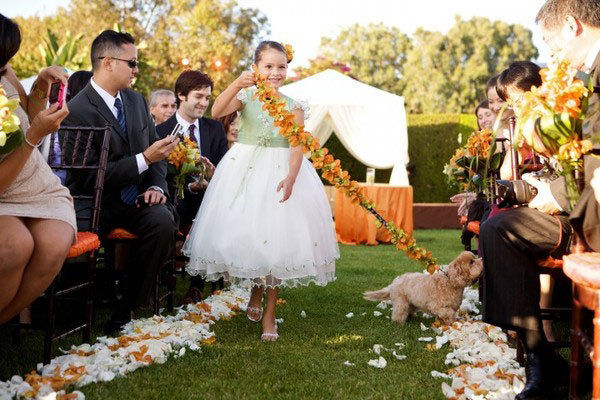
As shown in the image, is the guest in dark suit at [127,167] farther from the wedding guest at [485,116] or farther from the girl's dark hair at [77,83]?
the wedding guest at [485,116]

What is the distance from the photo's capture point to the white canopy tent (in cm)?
1590

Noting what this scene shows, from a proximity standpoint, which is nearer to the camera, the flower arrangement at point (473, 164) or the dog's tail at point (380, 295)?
the flower arrangement at point (473, 164)

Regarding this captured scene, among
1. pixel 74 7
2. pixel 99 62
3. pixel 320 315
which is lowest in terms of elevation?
pixel 320 315

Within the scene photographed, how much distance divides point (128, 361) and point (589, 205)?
2.46 meters

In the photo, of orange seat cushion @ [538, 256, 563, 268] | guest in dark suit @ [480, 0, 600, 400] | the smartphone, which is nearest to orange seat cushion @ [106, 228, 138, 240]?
the smartphone

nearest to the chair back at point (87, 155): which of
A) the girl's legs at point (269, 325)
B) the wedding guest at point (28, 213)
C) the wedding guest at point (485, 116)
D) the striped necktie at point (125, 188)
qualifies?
the striped necktie at point (125, 188)

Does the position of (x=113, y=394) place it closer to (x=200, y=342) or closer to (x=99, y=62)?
(x=200, y=342)

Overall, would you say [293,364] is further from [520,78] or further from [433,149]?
[433,149]

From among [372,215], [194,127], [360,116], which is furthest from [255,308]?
[360,116]

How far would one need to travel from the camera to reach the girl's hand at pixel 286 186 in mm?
4734

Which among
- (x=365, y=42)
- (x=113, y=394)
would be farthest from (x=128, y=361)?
(x=365, y=42)

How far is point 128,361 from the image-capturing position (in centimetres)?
387

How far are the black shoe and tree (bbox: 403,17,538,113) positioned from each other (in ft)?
176

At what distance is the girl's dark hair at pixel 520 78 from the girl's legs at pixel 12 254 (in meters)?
2.99
